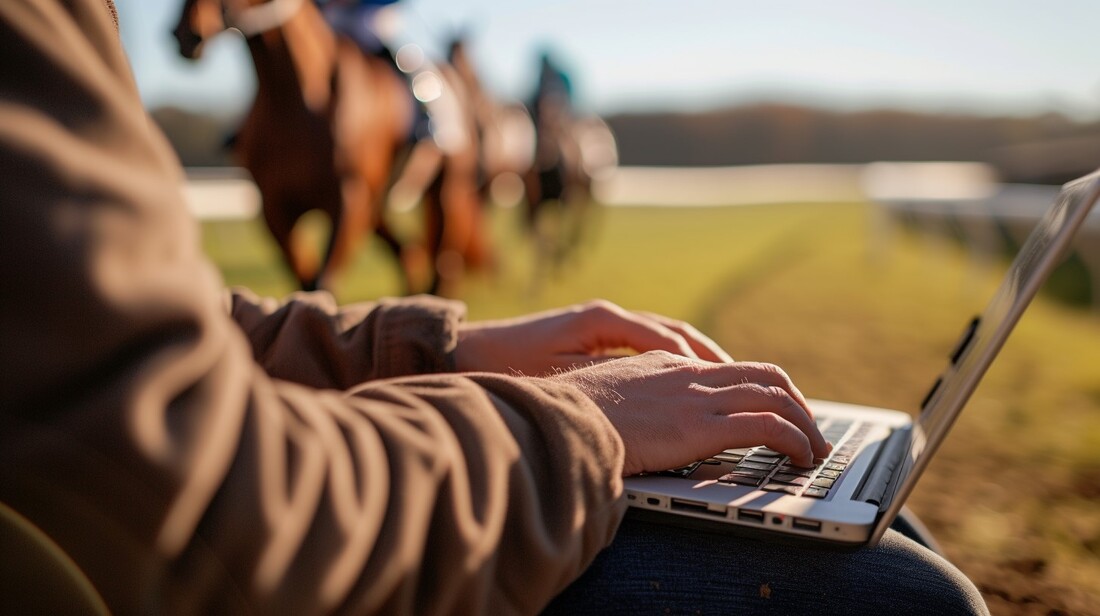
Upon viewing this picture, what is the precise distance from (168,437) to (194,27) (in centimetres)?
307

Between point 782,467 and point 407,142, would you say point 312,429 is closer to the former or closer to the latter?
point 782,467

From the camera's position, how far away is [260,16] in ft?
11.3

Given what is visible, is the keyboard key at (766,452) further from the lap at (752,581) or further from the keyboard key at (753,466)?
the lap at (752,581)

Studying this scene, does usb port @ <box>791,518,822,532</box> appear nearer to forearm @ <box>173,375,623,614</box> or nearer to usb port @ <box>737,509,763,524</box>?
usb port @ <box>737,509,763,524</box>

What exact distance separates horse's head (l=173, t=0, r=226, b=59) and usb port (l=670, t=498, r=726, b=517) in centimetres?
299

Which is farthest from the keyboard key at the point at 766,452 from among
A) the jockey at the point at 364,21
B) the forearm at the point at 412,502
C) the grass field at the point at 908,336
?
the jockey at the point at 364,21

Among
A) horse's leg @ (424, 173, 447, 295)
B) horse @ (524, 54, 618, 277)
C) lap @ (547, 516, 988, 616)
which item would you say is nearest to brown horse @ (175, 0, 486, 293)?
horse's leg @ (424, 173, 447, 295)

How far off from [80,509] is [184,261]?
14 centimetres

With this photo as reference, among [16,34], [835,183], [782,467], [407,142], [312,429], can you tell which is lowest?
[835,183]

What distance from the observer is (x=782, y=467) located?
800 millimetres

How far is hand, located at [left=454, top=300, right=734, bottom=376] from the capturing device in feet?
3.06

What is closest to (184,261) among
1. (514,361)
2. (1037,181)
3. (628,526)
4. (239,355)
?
(239,355)

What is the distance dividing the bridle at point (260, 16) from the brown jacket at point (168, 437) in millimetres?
3184

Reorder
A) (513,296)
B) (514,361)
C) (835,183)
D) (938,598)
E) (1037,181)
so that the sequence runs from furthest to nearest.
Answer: (835,183), (1037,181), (513,296), (514,361), (938,598)
